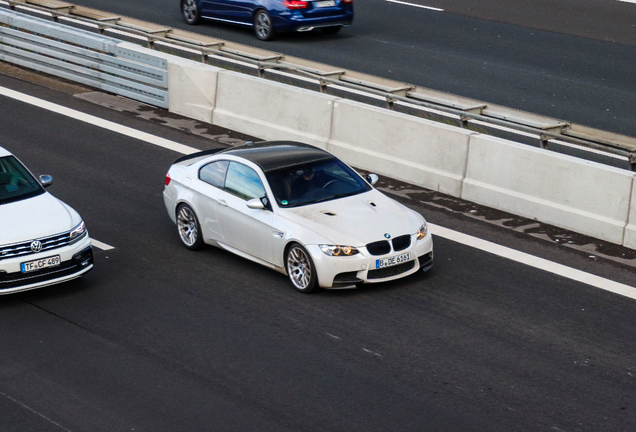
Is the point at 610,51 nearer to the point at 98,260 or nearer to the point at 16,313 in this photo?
the point at 98,260

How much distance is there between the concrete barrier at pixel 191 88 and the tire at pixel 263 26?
16.8 feet

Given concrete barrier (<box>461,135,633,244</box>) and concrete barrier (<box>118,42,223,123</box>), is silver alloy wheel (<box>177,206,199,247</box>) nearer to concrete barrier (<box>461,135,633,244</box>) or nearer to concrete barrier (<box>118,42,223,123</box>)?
concrete barrier (<box>461,135,633,244</box>)

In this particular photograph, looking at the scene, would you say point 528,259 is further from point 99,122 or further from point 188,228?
point 99,122

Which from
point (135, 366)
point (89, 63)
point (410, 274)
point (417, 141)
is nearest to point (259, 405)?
point (135, 366)

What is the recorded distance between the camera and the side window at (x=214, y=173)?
506 inches

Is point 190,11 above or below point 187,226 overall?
above

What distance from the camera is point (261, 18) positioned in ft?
80.8

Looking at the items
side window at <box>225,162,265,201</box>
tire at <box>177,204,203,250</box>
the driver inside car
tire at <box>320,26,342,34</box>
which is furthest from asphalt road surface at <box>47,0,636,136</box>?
tire at <box>177,204,203,250</box>

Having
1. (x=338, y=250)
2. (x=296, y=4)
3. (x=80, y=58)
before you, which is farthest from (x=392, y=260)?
(x=296, y=4)

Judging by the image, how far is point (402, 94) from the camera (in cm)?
1648

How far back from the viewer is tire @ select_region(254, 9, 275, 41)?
24.4m

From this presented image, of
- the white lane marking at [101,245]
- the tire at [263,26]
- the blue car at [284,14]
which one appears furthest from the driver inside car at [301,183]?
the tire at [263,26]

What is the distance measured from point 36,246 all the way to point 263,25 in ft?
47.7

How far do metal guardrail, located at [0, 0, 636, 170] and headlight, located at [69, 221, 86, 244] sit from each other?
6.42 meters
